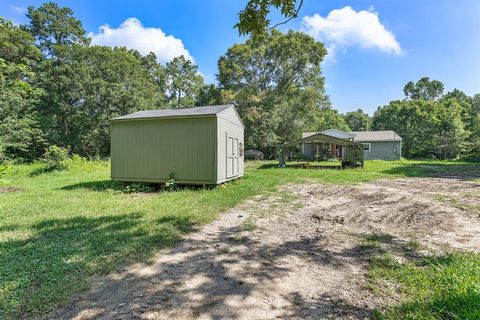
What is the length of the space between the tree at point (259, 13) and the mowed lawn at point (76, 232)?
312 cm

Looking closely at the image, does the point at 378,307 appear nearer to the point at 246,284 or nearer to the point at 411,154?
the point at 246,284

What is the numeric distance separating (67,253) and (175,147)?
5.36 m

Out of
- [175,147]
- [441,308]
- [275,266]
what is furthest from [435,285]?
[175,147]

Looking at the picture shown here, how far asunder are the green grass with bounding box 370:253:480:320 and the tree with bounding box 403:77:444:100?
180 ft

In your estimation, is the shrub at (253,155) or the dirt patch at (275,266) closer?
the dirt patch at (275,266)

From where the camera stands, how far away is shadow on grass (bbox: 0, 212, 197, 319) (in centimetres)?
233

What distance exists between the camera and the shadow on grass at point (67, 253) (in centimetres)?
233

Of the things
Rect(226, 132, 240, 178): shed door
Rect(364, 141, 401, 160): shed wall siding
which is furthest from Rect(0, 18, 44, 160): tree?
Rect(364, 141, 401, 160): shed wall siding

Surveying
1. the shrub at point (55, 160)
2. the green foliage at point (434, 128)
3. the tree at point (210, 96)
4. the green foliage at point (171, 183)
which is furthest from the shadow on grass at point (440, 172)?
the shrub at point (55, 160)

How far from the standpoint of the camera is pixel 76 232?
4117 mm

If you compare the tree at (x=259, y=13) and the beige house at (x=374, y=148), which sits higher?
the tree at (x=259, y=13)

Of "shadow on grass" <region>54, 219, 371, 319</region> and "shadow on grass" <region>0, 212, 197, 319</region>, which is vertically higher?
"shadow on grass" <region>0, 212, 197, 319</region>

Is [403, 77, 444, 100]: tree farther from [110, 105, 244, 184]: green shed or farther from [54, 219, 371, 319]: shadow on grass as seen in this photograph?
[54, 219, 371, 319]: shadow on grass

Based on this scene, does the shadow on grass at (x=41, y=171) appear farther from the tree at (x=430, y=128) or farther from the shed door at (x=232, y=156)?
the tree at (x=430, y=128)
